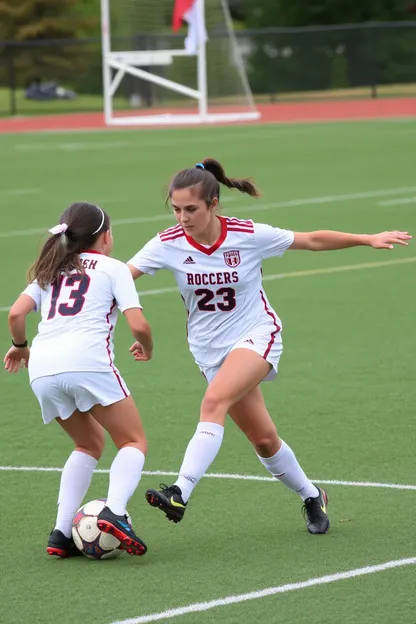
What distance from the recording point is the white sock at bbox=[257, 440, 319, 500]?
664 centimetres

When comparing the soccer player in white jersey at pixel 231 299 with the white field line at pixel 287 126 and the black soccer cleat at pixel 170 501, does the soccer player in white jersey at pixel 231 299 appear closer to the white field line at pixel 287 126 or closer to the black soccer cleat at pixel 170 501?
the black soccer cleat at pixel 170 501

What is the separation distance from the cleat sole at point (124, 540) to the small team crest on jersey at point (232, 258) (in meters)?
1.46

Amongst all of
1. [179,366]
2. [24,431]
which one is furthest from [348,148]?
[24,431]

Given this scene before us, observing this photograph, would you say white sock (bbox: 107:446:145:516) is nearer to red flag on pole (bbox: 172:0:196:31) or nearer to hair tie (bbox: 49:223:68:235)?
hair tie (bbox: 49:223:68:235)

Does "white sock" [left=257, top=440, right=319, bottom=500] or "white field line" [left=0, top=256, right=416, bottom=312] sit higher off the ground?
"white sock" [left=257, top=440, right=319, bottom=500]

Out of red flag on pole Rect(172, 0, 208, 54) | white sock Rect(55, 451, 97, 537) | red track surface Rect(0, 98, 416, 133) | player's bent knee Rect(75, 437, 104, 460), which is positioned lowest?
red track surface Rect(0, 98, 416, 133)

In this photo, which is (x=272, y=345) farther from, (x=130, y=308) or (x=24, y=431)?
(x=24, y=431)

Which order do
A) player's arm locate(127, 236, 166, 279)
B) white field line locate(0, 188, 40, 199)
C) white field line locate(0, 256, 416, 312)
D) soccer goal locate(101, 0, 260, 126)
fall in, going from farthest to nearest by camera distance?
soccer goal locate(101, 0, 260, 126) → white field line locate(0, 188, 40, 199) → white field line locate(0, 256, 416, 312) → player's arm locate(127, 236, 166, 279)

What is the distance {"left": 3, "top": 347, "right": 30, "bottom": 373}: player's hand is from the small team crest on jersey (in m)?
1.07

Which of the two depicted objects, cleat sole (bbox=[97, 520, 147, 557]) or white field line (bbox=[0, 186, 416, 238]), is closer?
cleat sole (bbox=[97, 520, 147, 557])

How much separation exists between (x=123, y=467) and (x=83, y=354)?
0.55 meters

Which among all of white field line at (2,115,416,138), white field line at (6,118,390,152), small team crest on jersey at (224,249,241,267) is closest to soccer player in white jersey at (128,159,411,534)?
small team crest on jersey at (224,249,241,267)

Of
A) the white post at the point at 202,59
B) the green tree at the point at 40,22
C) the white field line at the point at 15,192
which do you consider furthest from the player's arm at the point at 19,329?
the green tree at the point at 40,22

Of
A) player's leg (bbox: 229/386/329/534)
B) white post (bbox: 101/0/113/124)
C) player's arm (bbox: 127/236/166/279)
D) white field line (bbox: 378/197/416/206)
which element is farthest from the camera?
white post (bbox: 101/0/113/124)
